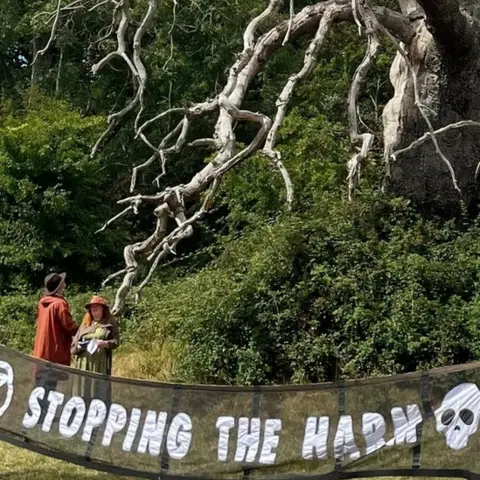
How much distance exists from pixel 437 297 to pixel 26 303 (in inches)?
305

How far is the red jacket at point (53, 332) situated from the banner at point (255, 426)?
1035 mm

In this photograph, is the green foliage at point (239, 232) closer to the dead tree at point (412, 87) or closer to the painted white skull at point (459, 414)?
the dead tree at point (412, 87)

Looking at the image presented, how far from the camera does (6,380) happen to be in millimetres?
7078

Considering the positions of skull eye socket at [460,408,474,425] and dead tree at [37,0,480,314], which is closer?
skull eye socket at [460,408,474,425]

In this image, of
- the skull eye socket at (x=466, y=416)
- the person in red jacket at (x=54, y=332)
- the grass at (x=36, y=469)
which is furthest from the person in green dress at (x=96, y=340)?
the skull eye socket at (x=466, y=416)

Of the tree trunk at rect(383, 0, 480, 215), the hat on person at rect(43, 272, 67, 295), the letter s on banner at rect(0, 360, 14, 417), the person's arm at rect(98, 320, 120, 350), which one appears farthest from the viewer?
the tree trunk at rect(383, 0, 480, 215)

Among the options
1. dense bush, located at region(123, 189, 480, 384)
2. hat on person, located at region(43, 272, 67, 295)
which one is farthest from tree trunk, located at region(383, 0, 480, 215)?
hat on person, located at region(43, 272, 67, 295)

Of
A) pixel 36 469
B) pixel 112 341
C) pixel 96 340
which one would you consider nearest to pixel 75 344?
pixel 96 340

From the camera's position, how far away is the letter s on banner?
699 centimetres

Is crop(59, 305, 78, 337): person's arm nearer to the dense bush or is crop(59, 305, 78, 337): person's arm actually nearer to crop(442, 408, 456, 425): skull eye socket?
the dense bush

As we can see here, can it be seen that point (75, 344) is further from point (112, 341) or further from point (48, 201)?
point (48, 201)

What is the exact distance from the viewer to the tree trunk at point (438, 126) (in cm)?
1164

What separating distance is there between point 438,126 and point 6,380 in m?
7.00

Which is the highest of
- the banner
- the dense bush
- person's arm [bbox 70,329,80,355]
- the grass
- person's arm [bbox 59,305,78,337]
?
the dense bush
